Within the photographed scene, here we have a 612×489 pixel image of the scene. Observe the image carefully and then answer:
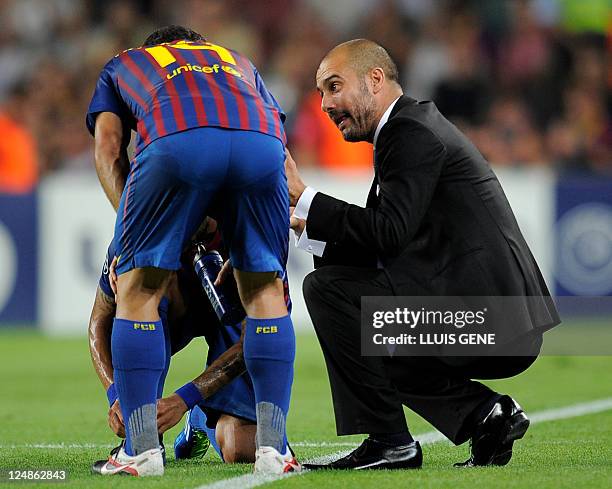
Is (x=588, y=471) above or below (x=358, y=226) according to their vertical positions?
below

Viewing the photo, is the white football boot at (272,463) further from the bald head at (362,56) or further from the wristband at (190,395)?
the bald head at (362,56)

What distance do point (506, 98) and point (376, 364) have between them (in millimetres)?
8858

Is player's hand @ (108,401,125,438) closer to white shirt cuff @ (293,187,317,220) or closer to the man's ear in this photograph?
white shirt cuff @ (293,187,317,220)

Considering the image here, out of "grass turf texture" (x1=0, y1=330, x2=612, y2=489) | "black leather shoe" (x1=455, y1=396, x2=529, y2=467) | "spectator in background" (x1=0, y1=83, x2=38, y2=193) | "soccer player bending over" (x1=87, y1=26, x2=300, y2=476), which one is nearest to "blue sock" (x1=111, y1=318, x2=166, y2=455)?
"soccer player bending over" (x1=87, y1=26, x2=300, y2=476)

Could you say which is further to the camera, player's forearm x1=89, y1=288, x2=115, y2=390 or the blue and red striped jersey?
player's forearm x1=89, y1=288, x2=115, y2=390

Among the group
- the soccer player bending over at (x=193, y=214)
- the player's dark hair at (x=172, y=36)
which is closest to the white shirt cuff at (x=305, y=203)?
the soccer player bending over at (x=193, y=214)

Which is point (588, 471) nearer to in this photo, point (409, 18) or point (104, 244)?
point (104, 244)

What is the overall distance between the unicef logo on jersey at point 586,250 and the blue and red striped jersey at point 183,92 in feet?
21.8

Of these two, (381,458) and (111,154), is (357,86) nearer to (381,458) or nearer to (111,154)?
(111,154)

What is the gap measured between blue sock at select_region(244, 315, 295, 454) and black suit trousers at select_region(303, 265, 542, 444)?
0.17 meters

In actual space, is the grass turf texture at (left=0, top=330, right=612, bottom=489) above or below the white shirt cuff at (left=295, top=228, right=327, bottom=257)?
below

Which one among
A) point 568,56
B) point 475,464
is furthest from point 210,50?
point 568,56

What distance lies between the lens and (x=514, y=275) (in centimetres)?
449

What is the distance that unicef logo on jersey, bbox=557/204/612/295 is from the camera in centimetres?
1083
